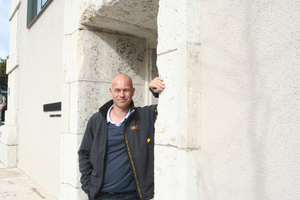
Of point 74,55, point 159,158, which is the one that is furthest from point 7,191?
point 159,158

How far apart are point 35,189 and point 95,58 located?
3314mm

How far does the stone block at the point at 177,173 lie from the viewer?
1672 millimetres

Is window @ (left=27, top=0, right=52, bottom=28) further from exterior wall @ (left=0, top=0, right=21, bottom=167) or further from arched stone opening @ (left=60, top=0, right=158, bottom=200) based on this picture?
arched stone opening @ (left=60, top=0, right=158, bottom=200)

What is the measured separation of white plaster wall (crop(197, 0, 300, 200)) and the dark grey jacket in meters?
0.64

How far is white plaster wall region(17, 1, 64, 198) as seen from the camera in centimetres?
446

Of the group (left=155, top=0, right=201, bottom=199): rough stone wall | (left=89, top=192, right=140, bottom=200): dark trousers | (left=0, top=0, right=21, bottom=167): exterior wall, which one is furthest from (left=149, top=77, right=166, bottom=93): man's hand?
(left=0, top=0, right=21, bottom=167): exterior wall

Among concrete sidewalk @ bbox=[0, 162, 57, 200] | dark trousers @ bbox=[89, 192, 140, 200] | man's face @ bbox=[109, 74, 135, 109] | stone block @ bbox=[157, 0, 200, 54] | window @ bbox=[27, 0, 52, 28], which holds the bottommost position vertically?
concrete sidewalk @ bbox=[0, 162, 57, 200]

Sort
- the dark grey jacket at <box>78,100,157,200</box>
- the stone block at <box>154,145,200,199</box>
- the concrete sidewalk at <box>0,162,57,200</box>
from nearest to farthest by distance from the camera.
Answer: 1. the stone block at <box>154,145,200,199</box>
2. the dark grey jacket at <box>78,100,157,200</box>
3. the concrete sidewalk at <box>0,162,57,200</box>

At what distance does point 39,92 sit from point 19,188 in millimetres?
2016

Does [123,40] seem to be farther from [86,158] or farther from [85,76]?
[86,158]

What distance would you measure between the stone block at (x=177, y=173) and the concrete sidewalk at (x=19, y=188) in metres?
3.36

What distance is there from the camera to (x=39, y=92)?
17.9ft

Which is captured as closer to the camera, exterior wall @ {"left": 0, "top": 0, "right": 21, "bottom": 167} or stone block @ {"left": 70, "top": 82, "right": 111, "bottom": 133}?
stone block @ {"left": 70, "top": 82, "right": 111, "bottom": 133}

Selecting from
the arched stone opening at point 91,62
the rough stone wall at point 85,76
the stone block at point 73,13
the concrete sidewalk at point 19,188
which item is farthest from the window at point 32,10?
the concrete sidewalk at point 19,188
